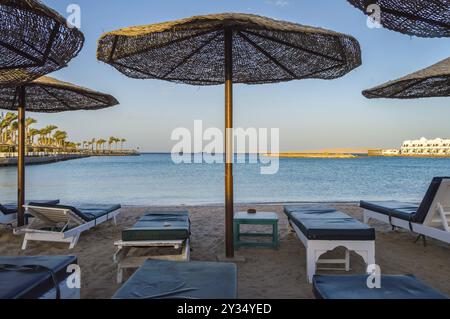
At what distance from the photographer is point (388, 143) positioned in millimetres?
51094

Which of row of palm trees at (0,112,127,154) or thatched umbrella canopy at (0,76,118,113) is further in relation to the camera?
row of palm trees at (0,112,127,154)

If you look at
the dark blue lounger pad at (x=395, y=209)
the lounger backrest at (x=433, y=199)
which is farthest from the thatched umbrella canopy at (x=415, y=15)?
the dark blue lounger pad at (x=395, y=209)

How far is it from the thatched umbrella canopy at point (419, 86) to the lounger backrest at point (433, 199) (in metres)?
1.42

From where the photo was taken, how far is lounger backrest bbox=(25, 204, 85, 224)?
13.9 feet

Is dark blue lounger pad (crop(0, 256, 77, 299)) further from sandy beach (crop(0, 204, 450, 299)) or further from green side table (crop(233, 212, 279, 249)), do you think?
green side table (crop(233, 212, 279, 249))

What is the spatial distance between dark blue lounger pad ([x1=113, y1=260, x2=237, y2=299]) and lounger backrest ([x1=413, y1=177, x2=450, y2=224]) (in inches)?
114

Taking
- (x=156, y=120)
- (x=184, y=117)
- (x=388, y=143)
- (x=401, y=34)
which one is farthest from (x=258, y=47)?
(x=388, y=143)

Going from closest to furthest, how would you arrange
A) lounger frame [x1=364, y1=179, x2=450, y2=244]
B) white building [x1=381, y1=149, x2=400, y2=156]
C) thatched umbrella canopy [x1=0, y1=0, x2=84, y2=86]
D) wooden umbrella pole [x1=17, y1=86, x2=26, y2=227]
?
1. thatched umbrella canopy [x1=0, y1=0, x2=84, y2=86]
2. lounger frame [x1=364, y1=179, x2=450, y2=244]
3. wooden umbrella pole [x1=17, y1=86, x2=26, y2=227]
4. white building [x1=381, y1=149, x2=400, y2=156]

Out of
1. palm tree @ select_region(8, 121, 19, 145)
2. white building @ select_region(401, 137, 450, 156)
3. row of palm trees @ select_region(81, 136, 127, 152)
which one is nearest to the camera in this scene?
palm tree @ select_region(8, 121, 19, 145)

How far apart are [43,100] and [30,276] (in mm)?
4977

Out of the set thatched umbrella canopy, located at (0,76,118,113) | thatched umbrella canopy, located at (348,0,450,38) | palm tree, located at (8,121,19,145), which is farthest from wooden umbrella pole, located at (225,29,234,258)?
palm tree, located at (8,121,19,145)

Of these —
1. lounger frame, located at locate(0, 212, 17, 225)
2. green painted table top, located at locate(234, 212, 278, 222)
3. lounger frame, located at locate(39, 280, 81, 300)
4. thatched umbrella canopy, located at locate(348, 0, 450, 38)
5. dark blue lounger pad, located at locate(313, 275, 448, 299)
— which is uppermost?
thatched umbrella canopy, located at locate(348, 0, 450, 38)

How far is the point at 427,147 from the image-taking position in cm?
8381
